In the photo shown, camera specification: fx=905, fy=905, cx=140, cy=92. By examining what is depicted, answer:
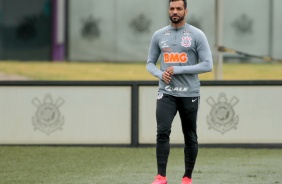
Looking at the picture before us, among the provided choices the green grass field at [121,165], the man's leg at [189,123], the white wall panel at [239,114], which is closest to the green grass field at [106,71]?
the white wall panel at [239,114]

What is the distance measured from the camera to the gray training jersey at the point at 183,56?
844 centimetres

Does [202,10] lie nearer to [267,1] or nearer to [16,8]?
[267,1]

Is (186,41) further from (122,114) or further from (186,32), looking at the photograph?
(122,114)

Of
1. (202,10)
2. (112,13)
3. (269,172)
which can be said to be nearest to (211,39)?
(202,10)

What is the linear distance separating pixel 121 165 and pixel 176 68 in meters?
3.10

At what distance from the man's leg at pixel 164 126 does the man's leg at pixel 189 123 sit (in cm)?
11

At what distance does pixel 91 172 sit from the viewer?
1039 cm

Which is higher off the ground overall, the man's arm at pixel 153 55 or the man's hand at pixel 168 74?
the man's arm at pixel 153 55

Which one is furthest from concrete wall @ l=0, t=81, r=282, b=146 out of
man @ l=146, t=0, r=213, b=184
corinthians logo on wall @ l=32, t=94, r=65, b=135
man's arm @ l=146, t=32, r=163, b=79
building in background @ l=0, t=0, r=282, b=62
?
building in background @ l=0, t=0, r=282, b=62

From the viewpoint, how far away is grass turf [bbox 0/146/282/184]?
970 cm

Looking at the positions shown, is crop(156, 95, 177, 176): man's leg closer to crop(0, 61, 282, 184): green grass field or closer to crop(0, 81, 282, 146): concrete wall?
crop(0, 61, 282, 184): green grass field

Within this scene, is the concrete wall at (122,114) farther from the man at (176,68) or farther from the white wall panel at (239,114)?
the man at (176,68)

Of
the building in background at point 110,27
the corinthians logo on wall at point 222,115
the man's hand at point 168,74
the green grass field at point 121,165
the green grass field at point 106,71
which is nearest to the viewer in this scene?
the man's hand at point 168,74

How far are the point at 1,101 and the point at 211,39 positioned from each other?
47.4 feet
